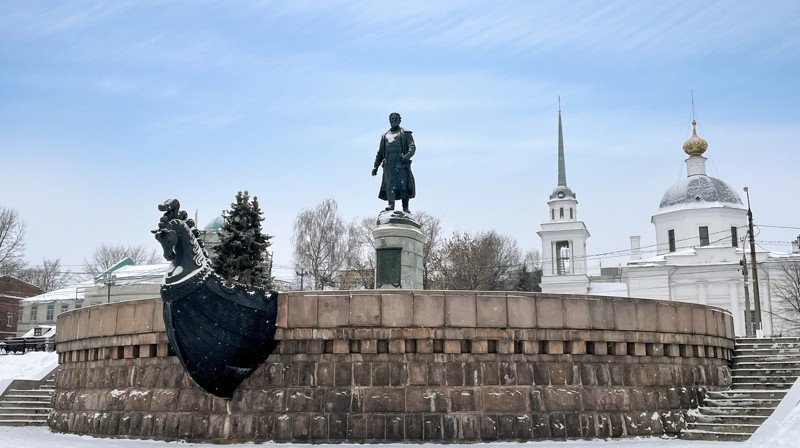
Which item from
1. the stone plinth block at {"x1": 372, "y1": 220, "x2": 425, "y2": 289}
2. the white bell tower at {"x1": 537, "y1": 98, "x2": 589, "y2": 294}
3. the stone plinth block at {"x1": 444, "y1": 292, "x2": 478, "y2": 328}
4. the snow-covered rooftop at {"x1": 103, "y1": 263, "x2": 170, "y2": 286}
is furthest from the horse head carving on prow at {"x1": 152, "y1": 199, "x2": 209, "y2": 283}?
the white bell tower at {"x1": 537, "y1": 98, "x2": 589, "y2": 294}

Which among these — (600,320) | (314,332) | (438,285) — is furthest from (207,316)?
(438,285)

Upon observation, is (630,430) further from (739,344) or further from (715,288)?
(715,288)

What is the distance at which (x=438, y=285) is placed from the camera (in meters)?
47.8

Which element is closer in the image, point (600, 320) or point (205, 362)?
point (205, 362)

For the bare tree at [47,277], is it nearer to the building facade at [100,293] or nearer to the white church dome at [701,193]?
the building facade at [100,293]

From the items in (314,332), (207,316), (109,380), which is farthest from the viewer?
(109,380)

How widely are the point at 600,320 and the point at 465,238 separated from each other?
39.1 m

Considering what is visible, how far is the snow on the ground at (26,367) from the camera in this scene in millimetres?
17250

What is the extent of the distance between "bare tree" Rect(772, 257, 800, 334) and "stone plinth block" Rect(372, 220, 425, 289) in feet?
112

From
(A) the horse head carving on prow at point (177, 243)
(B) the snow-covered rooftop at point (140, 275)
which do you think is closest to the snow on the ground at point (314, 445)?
(A) the horse head carving on prow at point (177, 243)

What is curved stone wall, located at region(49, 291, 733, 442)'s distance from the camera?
10570mm

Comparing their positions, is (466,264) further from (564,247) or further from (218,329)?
(218,329)

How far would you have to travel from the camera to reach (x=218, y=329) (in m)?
10.3

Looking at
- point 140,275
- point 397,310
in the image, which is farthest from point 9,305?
point 397,310
